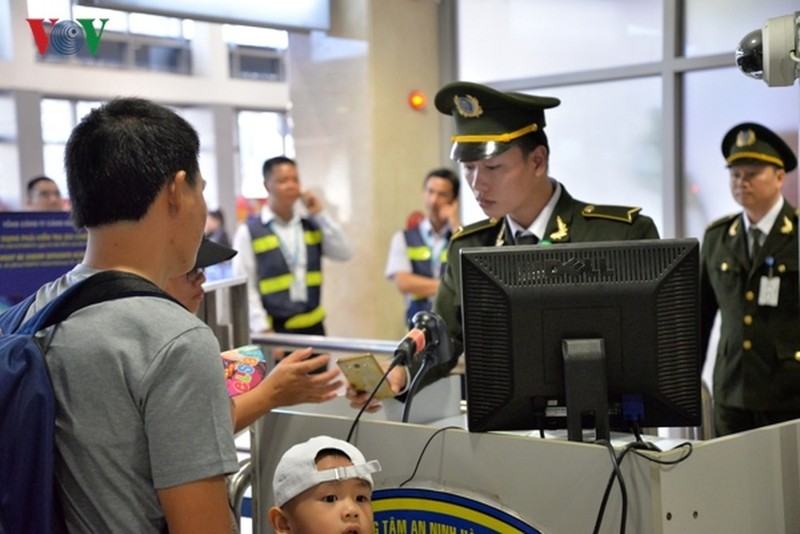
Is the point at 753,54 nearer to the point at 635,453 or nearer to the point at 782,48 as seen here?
the point at 782,48

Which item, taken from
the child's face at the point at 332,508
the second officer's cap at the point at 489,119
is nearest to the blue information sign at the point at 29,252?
the second officer's cap at the point at 489,119

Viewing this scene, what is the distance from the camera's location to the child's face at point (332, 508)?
6.77ft

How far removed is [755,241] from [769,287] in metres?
0.22

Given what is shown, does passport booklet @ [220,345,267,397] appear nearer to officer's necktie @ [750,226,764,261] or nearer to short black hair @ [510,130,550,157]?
short black hair @ [510,130,550,157]

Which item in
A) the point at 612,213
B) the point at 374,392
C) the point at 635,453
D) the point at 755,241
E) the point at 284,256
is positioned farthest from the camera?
the point at 284,256

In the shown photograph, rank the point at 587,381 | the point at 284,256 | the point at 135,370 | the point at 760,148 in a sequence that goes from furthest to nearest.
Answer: the point at 284,256, the point at 760,148, the point at 587,381, the point at 135,370

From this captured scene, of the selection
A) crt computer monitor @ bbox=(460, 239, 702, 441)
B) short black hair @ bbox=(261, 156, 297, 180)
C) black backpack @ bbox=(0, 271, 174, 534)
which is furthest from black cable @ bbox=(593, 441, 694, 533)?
short black hair @ bbox=(261, 156, 297, 180)

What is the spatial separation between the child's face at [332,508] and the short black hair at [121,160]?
32.2 inches

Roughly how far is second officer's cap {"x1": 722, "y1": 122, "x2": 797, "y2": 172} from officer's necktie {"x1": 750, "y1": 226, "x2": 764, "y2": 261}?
0.94 feet

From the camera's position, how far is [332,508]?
2.07 meters

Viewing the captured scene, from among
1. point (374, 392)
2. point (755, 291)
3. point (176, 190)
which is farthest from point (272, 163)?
point (176, 190)

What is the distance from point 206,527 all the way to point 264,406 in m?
0.68

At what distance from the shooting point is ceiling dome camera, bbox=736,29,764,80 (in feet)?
6.36

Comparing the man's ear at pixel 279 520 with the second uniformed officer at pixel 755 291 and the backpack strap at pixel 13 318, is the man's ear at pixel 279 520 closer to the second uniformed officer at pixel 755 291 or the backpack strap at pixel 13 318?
the backpack strap at pixel 13 318
